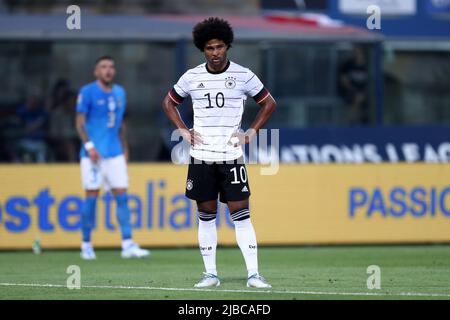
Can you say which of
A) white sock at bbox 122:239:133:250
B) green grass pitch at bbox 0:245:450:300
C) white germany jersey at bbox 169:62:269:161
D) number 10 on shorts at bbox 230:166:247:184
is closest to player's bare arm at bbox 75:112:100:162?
white sock at bbox 122:239:133:250

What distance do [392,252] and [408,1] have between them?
11.6 m

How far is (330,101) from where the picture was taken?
24219mm

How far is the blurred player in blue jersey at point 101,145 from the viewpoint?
16375 mm

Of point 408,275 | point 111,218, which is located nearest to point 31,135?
point 111,218

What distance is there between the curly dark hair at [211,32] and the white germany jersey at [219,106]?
0.26 m

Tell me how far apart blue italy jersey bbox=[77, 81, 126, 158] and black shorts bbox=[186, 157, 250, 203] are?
16.3ft

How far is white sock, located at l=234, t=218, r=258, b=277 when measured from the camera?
11.4m

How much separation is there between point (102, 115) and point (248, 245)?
5472 millimetres

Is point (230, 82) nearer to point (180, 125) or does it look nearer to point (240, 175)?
point (180, 125)

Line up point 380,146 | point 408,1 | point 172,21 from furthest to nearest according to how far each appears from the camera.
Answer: point 408,1, point 172,21, point 380,146

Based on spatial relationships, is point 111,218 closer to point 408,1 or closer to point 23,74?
point 23,74

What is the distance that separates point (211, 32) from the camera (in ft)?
37.4

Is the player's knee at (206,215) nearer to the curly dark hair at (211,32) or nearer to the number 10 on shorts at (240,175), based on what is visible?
the number 10 on shorts at (240,175)

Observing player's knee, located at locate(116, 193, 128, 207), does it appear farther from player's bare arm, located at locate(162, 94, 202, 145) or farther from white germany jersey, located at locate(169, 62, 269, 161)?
white germany jersey, located at locate(169, 62, 269, 161)
